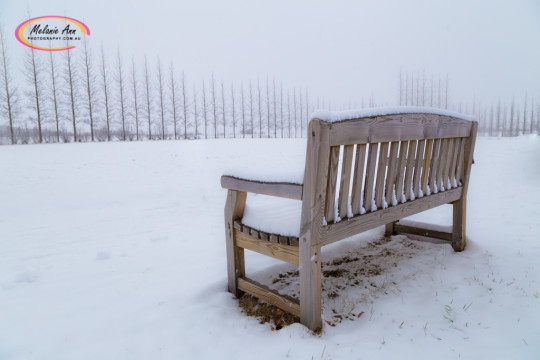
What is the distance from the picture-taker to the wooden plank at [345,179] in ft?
5.73

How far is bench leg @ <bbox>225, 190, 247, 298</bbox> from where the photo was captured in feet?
7.22

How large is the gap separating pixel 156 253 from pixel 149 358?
61.4 inches

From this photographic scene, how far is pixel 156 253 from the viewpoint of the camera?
10.3 ft

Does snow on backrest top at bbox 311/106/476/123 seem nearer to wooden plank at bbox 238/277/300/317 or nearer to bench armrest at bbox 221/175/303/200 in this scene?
bench armrest at bbox 221/175/303/200

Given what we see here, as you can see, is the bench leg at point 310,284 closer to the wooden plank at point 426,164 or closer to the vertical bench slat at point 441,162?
the wooden plank at point 426,164

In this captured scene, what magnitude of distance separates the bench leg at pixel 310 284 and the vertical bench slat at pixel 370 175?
484mm

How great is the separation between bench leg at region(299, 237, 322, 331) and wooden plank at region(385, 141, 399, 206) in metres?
0.70

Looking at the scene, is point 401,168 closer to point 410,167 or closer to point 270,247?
point 410,167

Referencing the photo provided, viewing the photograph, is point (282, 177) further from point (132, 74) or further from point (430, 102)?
point (430, 102)

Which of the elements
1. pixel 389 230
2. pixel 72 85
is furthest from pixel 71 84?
pixel 389 230

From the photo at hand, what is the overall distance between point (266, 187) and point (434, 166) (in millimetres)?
1386

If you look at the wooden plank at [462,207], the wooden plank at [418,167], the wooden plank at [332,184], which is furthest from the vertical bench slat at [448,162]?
the wooden plank at [332,184]

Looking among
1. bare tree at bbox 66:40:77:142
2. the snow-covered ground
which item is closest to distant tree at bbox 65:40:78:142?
bare tree at bbox 66:40:77:142

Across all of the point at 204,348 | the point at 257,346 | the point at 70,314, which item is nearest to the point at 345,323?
the point at 257,346
